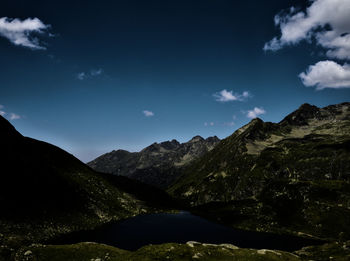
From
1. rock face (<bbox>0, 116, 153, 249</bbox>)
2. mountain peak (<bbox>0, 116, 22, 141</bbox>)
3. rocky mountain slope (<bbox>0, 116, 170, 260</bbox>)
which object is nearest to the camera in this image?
rocky mountain slope (<bbox>0, 116, 170, 260</bbox>)

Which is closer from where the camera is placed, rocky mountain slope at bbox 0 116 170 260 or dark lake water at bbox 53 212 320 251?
rocky mountain slope at bbox 0 116 170 260

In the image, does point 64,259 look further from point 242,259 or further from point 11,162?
point 11,162

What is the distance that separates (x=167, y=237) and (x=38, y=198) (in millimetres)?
92750

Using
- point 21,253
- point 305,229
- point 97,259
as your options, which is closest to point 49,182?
point 21,253

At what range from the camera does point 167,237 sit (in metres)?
163

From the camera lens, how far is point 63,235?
12681cm

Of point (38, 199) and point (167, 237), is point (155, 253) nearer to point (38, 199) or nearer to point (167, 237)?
point (38, 199)

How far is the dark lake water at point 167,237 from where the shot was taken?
447ft

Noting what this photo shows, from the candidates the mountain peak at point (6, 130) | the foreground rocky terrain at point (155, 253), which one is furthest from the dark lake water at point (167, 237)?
the mountain peak at point (6, 130)

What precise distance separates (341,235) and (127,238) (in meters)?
165

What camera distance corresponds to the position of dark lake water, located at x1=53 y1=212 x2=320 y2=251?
5364 inches

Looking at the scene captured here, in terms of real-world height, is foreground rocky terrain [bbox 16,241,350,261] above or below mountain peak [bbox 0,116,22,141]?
below

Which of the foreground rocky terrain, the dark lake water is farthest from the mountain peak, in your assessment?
the foreground rocky terrain

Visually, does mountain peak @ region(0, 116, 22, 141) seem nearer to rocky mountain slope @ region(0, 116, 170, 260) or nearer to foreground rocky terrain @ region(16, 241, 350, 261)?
rocky mountain slope @ region(0, 116, 170, 260)
